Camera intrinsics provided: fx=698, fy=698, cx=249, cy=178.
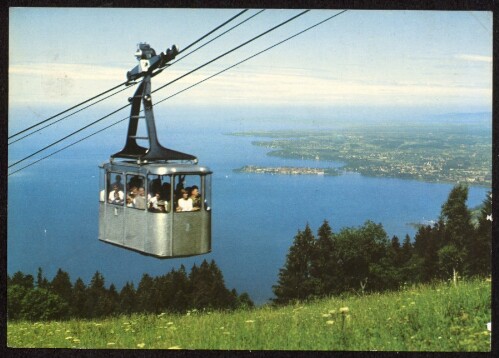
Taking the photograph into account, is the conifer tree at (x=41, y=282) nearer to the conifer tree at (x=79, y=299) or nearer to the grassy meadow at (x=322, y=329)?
the conifer tree at (x=79, y=299)

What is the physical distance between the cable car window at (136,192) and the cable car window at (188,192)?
56cm

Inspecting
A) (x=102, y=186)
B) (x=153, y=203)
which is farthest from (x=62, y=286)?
(x=153, y=203)

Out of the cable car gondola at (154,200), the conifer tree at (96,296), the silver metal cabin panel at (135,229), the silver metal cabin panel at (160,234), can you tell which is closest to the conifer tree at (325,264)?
the conifer tree at (96,296)

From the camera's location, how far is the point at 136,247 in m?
11.6

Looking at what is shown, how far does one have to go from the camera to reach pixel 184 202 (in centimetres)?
1155

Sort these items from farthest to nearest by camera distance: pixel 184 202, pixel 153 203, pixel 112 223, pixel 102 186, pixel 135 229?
pixel 102 186, pixel 112 223, pixel 135 229, pixel 184 202, pixel 153 203

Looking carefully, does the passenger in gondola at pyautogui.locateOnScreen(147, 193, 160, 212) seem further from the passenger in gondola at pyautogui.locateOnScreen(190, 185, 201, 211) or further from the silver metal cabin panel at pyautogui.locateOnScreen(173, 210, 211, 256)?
the passenger in gondola at pyautogui.locateOnScreen(190, 185, 201, 211)

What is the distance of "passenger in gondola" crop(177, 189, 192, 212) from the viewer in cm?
1152

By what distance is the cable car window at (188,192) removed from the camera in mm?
11539

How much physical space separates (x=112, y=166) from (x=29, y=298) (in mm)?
10760

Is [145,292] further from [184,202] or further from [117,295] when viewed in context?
[184,202]

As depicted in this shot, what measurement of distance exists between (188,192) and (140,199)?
802 millimetres

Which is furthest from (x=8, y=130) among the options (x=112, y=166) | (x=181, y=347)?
(x=181, y=347)

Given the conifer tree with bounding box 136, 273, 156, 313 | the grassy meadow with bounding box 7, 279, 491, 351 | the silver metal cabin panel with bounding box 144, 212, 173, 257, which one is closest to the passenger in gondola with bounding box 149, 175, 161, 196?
the silver metal cabin panel with bounding box 144, 212, 173, 257
